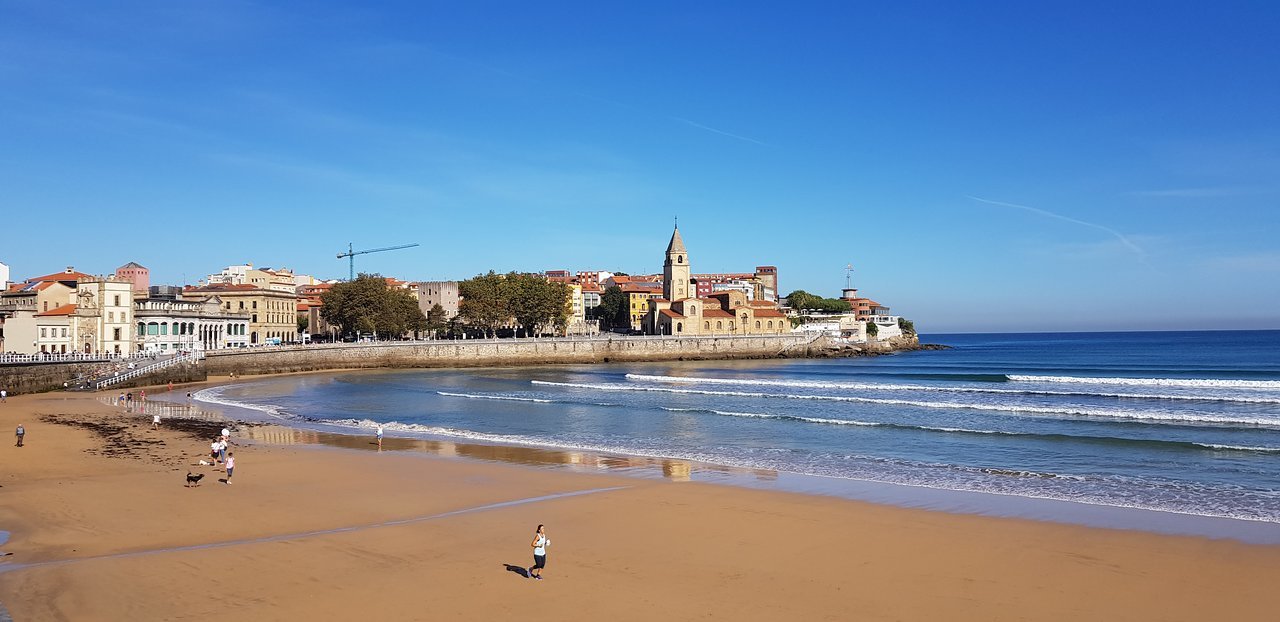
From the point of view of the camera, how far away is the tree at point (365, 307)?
8106 centimetres

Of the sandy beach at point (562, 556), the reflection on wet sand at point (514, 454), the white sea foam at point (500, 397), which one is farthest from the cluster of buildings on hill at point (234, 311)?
the sandy beach at point (562, 556)

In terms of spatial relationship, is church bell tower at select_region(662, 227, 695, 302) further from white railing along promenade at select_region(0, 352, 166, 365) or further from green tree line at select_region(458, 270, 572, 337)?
white railing along promenade at select_region(0, 352, 166, 365)

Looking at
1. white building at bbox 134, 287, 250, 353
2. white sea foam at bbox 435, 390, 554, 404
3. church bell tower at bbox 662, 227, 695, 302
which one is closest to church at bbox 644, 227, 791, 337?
church bell tower at bbox 662, 227, 695, 302

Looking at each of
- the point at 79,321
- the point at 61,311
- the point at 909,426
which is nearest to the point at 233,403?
the point at 79,321

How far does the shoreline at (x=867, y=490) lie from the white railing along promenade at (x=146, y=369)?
2597 cm

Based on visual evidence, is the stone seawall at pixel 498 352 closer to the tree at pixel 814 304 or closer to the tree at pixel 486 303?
the tree at pixel 486 303

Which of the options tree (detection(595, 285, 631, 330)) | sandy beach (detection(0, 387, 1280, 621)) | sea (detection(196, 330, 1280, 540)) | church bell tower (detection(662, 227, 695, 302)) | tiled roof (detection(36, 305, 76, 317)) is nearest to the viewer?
sandy beach (detection(0, 387, 1280, 621))

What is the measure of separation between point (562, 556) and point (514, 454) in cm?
1158

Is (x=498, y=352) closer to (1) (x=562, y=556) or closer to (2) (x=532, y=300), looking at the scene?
(2) (x=532, y=300)

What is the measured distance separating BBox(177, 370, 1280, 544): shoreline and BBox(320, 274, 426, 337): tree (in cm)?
5467

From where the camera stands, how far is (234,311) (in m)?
78.9

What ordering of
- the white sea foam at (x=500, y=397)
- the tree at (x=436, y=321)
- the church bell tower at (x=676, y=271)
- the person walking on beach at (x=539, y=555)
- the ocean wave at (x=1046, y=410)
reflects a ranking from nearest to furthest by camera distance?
1. the person walking on beach at (x=539, y=555)
2. the ocean wave at (x=1046, y=410)
3. the white sea foam at (x=500, y=397)
4. the tree at (x=436, y=321)
5. the church bell tower at (x=676, y=271)

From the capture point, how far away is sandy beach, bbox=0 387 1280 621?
35.2 ft

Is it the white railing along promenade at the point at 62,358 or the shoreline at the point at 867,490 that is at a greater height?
the white railing along promenade at the point at 62,358
